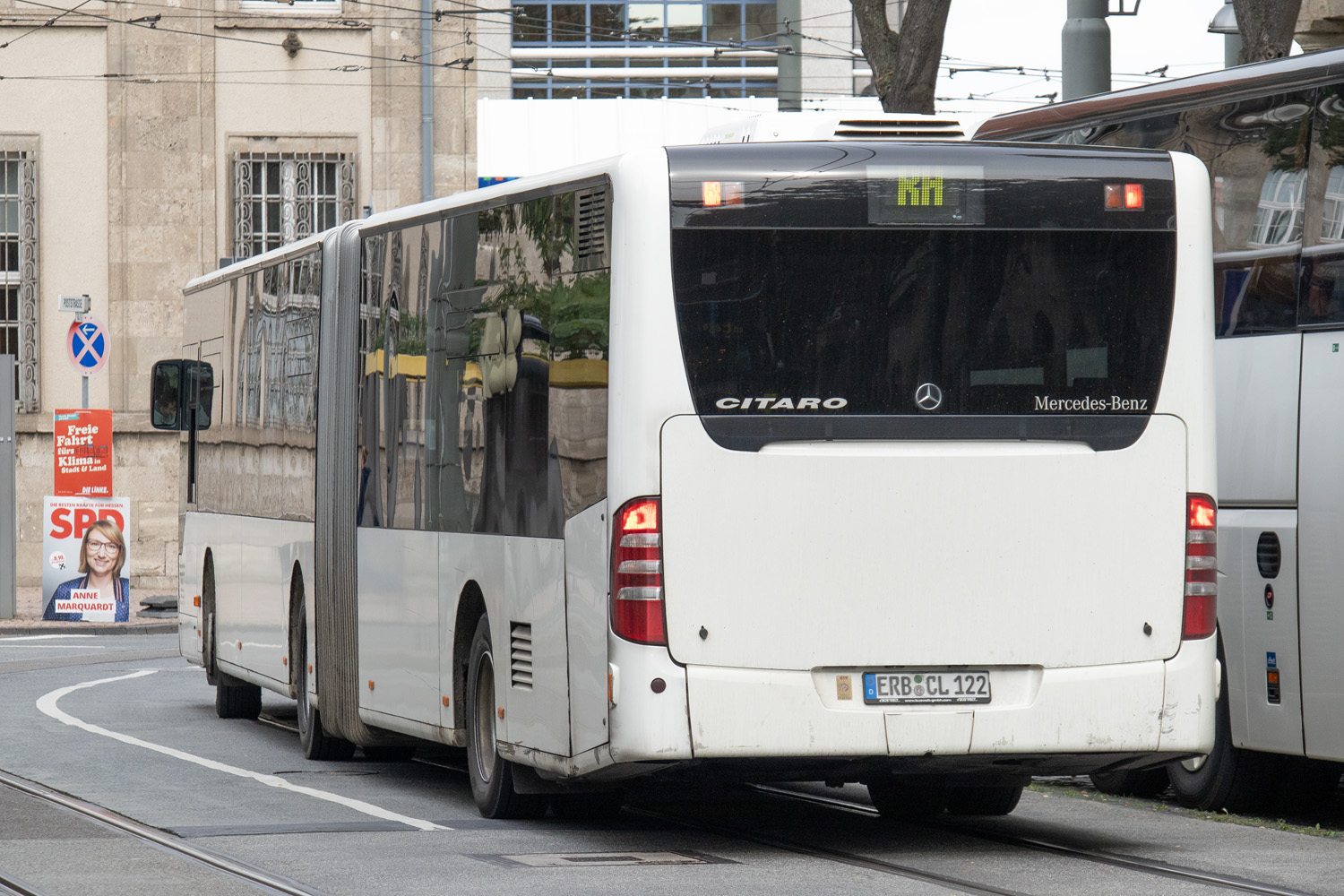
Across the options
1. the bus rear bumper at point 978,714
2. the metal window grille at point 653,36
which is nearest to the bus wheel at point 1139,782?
the bus rear bumper at point 978,714

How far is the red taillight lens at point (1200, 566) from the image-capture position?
9.00m

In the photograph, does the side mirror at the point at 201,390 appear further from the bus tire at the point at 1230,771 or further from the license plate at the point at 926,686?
the license plate at the point at 926,686

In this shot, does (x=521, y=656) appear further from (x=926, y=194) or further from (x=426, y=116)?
(x=426, y=116)

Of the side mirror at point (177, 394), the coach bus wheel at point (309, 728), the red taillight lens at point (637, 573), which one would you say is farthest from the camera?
the side mirror at point (177, 394)

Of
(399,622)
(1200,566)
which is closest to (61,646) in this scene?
(399,622)

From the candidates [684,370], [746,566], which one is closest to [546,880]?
[746,566]

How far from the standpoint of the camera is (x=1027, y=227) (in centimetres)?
902

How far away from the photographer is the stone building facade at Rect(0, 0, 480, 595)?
33.7 metres

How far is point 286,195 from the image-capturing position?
112 ft

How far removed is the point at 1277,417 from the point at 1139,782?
2383 millimetres

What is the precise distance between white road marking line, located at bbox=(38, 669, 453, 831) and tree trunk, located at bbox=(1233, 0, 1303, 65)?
23.3 feet

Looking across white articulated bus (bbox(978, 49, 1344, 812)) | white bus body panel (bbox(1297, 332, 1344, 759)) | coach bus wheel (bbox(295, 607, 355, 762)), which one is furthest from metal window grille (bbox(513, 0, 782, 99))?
white bus body panel (bbox(1297, 332, 1344, 759))

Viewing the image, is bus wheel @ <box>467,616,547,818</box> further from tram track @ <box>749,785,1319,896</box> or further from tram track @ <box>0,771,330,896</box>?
tram track @ <box>749,785,1319,896</box>

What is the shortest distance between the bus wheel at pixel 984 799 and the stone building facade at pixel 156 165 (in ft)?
78.6
